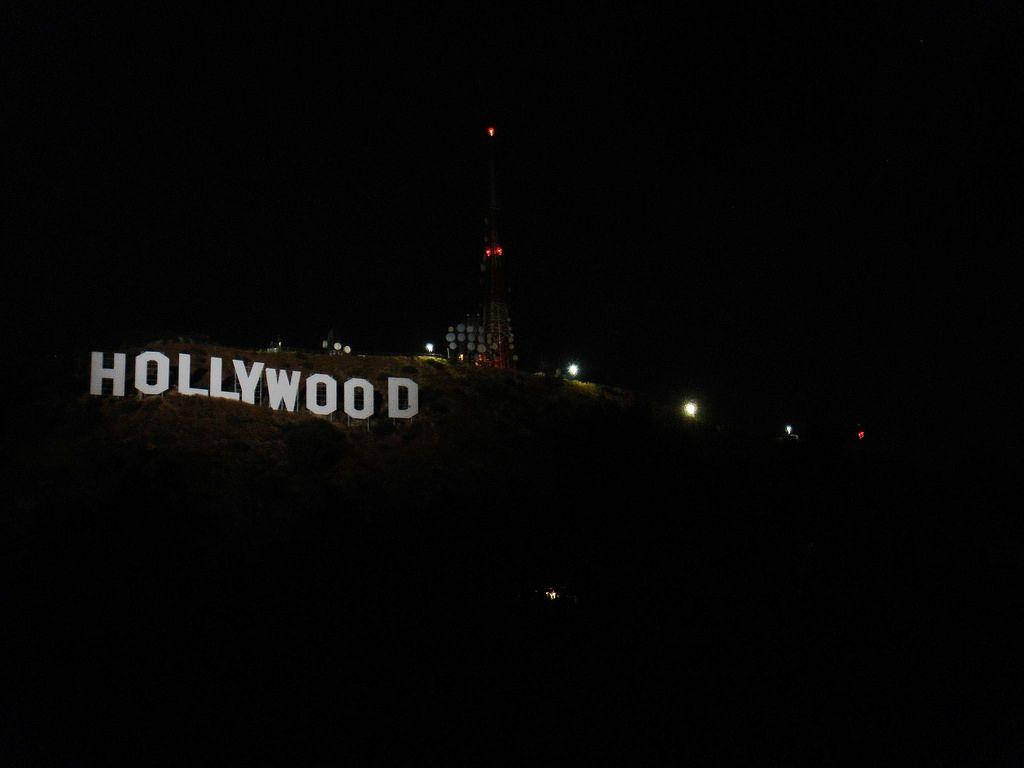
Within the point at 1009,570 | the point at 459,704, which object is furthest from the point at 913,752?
the point at 1009,570

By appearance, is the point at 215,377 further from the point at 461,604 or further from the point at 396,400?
the point at 461,604

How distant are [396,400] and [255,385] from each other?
769cm

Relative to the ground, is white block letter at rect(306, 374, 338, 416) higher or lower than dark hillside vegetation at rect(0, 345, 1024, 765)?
higher

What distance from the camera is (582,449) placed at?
139ft

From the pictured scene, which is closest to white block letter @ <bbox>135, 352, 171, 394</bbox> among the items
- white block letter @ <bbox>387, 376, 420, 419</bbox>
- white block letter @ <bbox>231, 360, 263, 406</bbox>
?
white block letter @ <bbox>231, 360, 263, 406</bbox>

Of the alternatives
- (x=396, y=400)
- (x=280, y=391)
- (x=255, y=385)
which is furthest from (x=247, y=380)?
(x=396, y=400)

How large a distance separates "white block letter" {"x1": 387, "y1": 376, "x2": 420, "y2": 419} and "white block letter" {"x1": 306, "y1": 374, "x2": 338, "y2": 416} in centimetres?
321

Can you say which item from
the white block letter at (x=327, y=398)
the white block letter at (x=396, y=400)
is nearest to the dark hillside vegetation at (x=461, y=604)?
the white block letter at (x=327, y=398)

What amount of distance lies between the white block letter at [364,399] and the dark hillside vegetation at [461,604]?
112 centimetres

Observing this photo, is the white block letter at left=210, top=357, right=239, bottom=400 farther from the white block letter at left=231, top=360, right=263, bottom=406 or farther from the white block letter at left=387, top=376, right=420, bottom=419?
the white block letter at left=387, top=376, right=420, bottom=419

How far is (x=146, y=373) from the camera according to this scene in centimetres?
3622

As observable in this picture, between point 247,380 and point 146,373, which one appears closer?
point 146,373

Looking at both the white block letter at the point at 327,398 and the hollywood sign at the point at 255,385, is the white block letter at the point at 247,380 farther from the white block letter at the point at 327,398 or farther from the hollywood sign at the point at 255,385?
the white block letter at the point at 327,398

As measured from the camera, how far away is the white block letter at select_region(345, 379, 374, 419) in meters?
41.7
